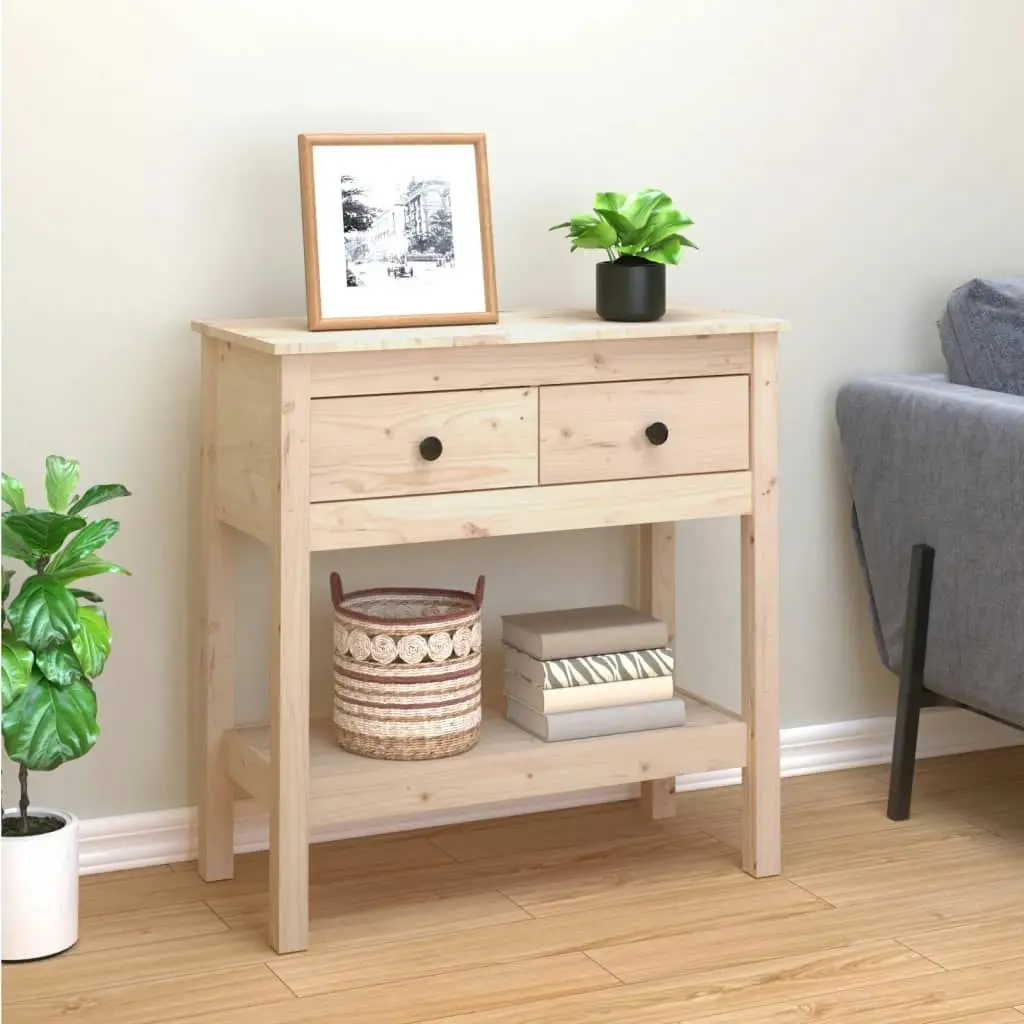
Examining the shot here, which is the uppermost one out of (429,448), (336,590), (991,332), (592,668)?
(991,332)

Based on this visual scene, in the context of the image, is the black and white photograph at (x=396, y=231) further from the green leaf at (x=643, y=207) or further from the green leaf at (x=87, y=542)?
the green leaf at (x=87, y=542)

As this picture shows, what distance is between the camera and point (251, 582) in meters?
2.48

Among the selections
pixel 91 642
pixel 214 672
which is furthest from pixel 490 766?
pixel 91 642

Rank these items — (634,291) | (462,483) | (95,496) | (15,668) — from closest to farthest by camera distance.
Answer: (15,668)
(95,496)
(462,483)
(634,291)

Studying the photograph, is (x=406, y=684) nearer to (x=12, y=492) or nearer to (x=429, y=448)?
(x=429, y=448)

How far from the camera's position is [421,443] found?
2.11m

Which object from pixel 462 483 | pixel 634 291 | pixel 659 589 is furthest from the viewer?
pixel 659 589

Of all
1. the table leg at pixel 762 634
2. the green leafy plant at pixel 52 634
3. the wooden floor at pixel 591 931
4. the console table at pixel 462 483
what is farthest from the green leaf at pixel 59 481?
the table leg at pixel 762 634

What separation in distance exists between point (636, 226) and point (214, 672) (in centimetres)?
86

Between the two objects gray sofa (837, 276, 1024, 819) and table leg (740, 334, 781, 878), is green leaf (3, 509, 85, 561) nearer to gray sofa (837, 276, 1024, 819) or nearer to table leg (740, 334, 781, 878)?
table leg (740, 334, 781, 878)

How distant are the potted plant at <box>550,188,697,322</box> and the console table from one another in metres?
0.04

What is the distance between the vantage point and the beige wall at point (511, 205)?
7.53 ft

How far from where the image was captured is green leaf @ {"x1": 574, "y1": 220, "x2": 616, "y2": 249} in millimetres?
2318

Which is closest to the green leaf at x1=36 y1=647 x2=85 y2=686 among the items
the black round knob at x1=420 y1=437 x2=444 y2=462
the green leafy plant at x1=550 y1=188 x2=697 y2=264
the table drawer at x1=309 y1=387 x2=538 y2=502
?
the table drawer at x1=309 y1=387 x2=538 y2=502
